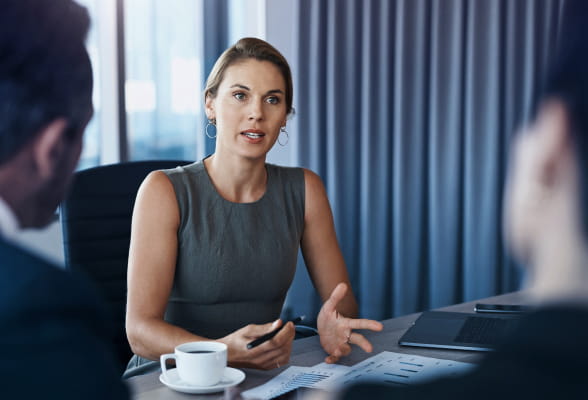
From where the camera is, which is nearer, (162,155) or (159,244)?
(159,244)

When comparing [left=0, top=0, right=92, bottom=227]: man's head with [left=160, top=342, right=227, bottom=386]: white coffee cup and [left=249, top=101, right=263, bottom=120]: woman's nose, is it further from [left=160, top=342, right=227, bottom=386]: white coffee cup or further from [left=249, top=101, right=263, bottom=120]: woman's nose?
[left=249, top=101, right=263, bottom=120]: woman's nose

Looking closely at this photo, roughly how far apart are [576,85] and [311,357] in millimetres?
974

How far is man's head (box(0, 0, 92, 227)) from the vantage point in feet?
1.86

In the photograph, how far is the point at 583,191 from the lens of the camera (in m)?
0.44

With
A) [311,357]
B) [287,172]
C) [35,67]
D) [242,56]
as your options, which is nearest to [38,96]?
[35,67]

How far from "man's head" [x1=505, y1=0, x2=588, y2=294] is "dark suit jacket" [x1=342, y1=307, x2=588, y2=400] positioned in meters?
0.03

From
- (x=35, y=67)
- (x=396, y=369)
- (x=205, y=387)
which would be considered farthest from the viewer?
(x=396, y=369)

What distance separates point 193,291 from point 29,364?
126 centimetres

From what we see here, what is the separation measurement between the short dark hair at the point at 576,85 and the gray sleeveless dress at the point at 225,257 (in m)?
1.37

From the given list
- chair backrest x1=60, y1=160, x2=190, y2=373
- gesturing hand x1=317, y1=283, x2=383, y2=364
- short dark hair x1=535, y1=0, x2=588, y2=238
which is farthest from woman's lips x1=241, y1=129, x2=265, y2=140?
short dark hair x1=535, y1=0, x2=588, y2=238

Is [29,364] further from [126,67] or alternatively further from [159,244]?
[126,67]

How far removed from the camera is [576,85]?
0.44 metres

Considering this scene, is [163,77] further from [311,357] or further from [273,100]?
[311,357]

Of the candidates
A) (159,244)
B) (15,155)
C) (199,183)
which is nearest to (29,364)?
(15,155)
